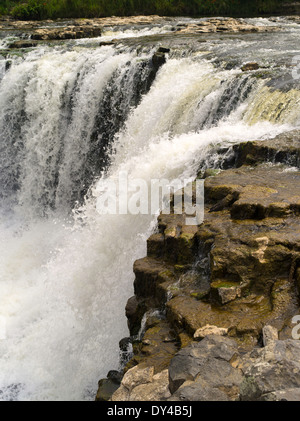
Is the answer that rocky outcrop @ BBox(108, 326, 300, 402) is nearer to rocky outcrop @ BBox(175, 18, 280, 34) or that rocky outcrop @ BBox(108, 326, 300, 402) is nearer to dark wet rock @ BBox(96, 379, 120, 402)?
dark wet rock @ BBox(96, 379, 120, 402)

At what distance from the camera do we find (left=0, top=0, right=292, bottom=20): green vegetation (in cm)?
2728

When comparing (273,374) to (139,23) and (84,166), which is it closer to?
(84,166)

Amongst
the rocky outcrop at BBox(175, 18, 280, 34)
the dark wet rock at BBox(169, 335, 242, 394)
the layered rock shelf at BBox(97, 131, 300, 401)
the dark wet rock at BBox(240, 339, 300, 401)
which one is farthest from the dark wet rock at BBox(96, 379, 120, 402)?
the rocky outcrop at BBox(175, 18, 280, 34)

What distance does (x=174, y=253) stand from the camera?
5.77 meters

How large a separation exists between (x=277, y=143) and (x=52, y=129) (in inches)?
284

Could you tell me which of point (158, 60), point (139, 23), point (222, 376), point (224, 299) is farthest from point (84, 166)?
point (139, 23)

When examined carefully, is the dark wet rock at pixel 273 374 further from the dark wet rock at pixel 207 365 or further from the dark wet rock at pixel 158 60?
the dark wet rock at pixel 158 60

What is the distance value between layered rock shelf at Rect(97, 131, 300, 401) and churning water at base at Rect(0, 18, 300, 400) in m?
1.32

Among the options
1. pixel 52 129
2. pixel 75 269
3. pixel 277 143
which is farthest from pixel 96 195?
pixel 52 129

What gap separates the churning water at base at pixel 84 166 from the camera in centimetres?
705

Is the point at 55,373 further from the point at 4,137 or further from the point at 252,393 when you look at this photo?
the point at 4,137

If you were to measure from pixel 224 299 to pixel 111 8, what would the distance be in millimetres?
26358

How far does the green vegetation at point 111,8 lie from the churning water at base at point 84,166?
13.1 meters

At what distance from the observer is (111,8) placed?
27.4 m
